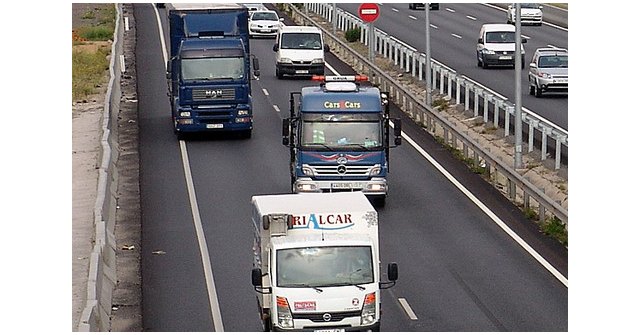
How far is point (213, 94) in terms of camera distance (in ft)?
138

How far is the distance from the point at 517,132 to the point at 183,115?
11.2 m

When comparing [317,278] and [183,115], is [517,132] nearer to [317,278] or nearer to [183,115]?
[183,115]

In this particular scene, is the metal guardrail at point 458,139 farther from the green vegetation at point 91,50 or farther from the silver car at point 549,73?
the green vegetation at point 91,50

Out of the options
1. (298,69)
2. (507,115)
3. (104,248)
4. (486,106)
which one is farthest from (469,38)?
(104,248)

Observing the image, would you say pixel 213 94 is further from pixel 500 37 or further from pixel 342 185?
pixel 500 37

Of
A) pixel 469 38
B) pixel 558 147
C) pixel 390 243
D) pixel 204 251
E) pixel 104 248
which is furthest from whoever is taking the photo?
pixel 469 38

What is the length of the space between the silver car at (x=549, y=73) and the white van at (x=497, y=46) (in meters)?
7.36

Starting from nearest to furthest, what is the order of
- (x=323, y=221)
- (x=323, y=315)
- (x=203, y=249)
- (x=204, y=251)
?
(x=323, y=315) < (x=323, y=221) < (x=204, y=251) < (x=203, y=249)

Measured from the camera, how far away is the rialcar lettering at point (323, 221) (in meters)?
21.5

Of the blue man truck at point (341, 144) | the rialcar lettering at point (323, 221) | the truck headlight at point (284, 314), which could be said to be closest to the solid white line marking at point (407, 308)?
the rialcar lettering at point (323, 221)

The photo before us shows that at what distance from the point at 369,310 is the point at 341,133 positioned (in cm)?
1191

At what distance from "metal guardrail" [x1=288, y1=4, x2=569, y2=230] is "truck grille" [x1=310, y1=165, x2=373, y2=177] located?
341cm

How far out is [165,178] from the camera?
36.9 meters

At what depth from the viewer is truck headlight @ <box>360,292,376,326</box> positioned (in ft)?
67.6
